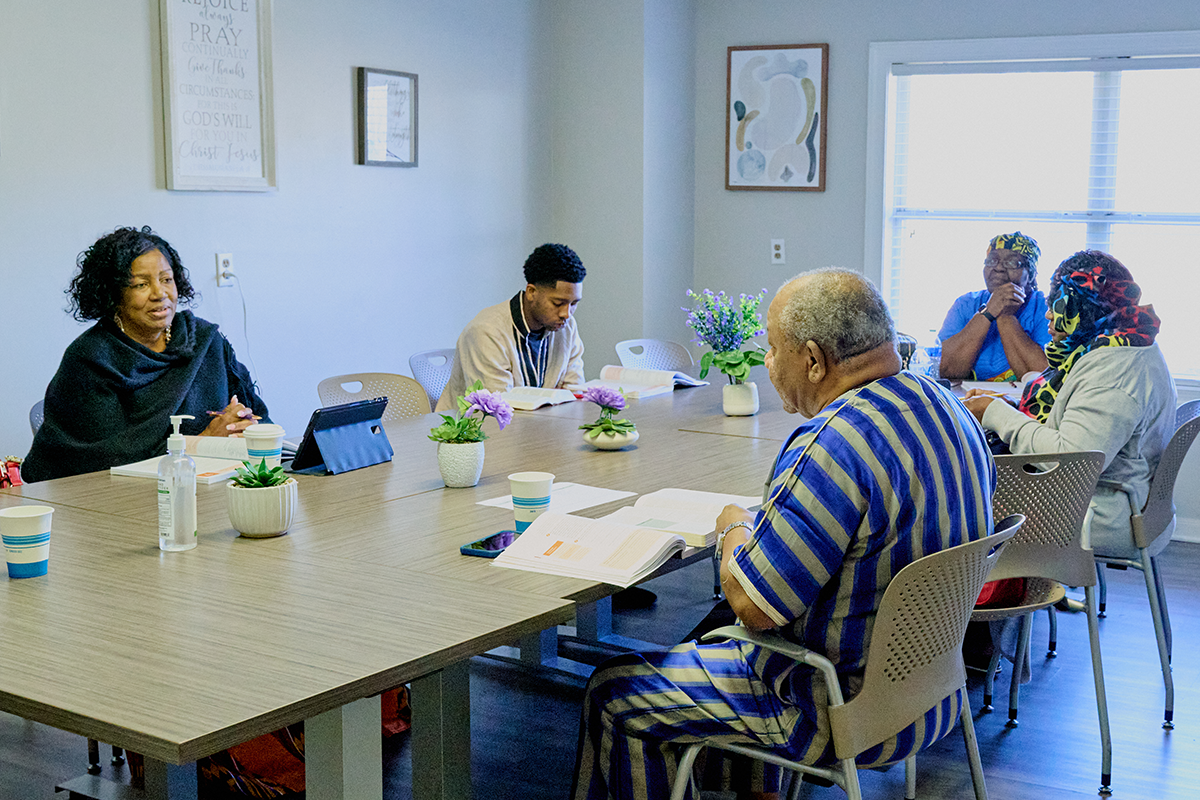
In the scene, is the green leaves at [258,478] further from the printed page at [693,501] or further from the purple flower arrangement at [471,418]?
the printed page at [693,501]

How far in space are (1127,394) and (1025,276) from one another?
1.58 meters

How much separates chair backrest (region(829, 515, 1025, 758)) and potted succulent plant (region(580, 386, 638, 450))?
1338 mm

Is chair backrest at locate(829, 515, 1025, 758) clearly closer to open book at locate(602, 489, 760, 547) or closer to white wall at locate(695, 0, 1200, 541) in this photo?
open book at locate(602, 489, 760, 547)

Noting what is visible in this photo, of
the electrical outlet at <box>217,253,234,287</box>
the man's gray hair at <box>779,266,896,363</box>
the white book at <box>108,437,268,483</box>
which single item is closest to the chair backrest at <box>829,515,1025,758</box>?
the man's gray hair at <box>779,266,896,363</box>

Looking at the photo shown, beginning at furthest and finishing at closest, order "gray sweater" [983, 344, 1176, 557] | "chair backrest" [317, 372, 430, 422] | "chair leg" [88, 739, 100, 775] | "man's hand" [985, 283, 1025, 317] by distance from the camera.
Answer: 1. "man's hand" [985, 283, 1025, 317]
2. "chair backrest" [317, 372, 430, 422]
3. "gray sweater" [983, 344, 1176, 557]
4. "chair leg" [88, 739, 100, 775]

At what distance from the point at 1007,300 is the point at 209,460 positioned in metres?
3.04

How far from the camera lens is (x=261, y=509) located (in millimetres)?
2266

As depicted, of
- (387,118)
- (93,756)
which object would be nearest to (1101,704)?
(93,756)

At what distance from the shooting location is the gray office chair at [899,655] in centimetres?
187

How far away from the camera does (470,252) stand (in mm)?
5645

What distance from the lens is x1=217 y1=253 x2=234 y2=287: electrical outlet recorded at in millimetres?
4406

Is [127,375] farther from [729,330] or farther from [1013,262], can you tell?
[1013,262]

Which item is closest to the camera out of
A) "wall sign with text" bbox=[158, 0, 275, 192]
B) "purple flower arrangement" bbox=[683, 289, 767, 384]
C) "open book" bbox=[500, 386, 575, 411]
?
"purple flower arrangement" bbox=[683, 289, 767, 384]

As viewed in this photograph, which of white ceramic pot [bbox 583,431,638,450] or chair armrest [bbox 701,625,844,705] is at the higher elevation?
white ceramic pot [bbox 583,431,638,450]
